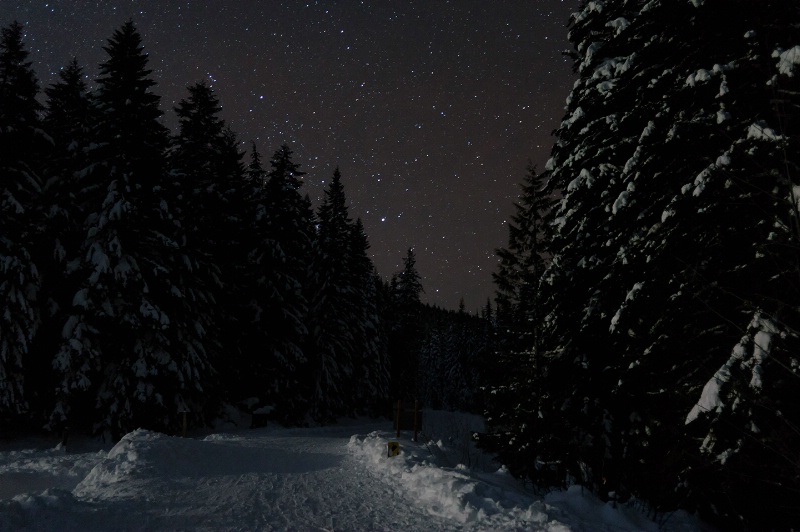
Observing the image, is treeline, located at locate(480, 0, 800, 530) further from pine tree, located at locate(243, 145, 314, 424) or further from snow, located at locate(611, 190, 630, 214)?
pine tree, located at locate(243, 145, 314, 424)

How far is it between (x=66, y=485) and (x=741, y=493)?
12594 mm

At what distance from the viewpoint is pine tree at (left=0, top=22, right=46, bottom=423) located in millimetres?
Answer: 16734

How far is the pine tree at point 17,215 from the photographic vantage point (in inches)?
659

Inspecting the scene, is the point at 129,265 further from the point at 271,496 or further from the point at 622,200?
the point at 622,200

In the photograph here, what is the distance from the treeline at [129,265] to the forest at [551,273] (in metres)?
0.10

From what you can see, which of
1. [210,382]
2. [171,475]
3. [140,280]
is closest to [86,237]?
[140,280]

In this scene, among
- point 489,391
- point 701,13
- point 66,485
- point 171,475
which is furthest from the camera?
point 489,391

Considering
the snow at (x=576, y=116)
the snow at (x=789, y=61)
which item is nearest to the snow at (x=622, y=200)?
the snow at (x=576, y=116)

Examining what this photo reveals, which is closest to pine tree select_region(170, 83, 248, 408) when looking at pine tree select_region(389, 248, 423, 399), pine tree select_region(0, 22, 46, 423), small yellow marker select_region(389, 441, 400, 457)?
pine tree select_region(0, 22, 46, 423)

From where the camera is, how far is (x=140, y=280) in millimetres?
18828

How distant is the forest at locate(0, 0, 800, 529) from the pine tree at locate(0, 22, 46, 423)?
88 millimetres

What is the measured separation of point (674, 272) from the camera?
8.65m

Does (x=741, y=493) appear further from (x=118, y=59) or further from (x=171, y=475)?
(x=118, y=59)

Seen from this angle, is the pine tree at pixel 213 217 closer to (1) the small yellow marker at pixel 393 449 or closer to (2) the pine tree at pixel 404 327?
(1) the small yellow marker at pixel 393 449
